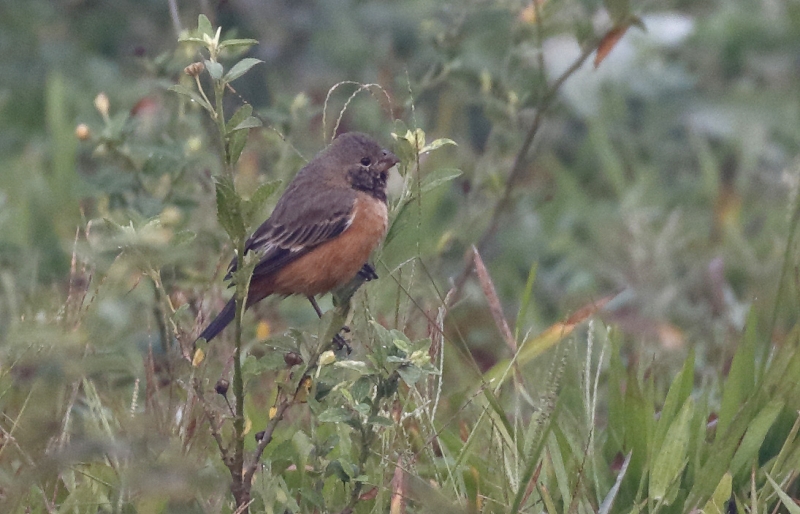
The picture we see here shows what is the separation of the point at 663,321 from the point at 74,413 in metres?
2.83

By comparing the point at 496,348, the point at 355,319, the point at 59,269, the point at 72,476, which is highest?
the point at 355,319

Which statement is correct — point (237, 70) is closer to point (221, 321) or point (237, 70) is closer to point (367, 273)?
point (367, 273)

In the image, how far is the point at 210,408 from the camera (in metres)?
2.51

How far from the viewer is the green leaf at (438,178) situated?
258 centimetres

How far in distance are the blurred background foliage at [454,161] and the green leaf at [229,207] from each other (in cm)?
28

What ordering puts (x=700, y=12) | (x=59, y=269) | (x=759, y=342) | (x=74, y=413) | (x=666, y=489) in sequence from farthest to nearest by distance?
(x=700, y=12) → (x=59, y=269) → (x=759, y=342) → (x=74, y=413) → (x=666, y=489)

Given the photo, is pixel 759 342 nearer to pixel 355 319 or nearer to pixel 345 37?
pixel 355 319

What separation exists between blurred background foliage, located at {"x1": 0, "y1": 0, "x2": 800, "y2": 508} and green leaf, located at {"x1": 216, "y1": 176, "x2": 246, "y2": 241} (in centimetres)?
28

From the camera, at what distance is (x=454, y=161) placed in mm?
5543

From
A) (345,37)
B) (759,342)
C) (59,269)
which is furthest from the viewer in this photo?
(345,37)

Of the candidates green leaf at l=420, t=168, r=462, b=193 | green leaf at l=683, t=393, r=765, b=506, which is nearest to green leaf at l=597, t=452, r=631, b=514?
green leaf at l=683, t=393, r=765, b=506

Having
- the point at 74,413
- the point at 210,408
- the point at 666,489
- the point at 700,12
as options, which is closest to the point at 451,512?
the point at 210,408

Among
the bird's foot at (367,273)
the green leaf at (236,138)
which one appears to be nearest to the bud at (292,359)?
the green leaf at (236,138)

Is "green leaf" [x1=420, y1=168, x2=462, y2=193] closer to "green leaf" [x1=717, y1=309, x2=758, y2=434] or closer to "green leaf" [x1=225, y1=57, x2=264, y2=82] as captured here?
"green leaf" [x1=225, y1=57, x2=264, y2=82]
